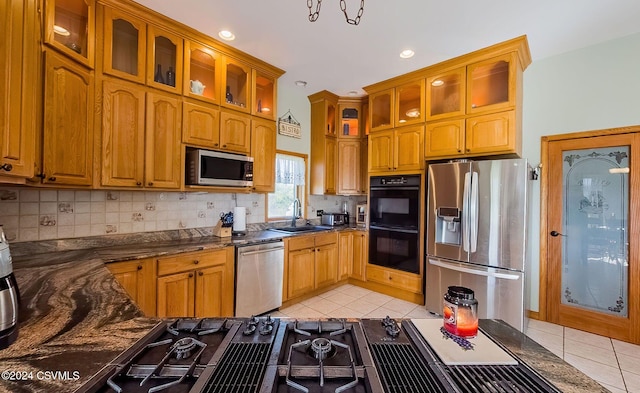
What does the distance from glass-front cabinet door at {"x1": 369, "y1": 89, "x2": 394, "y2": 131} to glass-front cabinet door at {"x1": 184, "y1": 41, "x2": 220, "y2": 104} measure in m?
2.14

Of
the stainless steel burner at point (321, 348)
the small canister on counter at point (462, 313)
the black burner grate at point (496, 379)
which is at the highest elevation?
the small canister on counter at point (462, 313)

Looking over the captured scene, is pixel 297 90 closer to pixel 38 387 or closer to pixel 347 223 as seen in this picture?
pixel 347 223

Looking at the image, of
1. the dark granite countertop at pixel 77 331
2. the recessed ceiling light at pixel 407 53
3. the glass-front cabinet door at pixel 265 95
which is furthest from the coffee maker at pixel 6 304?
the recessed ceiling light at pixel 407 53

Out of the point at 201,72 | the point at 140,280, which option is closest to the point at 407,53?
the point at 201,72

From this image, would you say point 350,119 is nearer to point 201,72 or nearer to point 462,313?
point 201,72

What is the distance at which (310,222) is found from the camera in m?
4.32

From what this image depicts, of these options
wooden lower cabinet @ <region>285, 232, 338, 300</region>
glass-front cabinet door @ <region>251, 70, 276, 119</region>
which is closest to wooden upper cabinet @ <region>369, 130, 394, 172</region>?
wooden lower cabinet @ <region>285, 232, 338, 300</region>

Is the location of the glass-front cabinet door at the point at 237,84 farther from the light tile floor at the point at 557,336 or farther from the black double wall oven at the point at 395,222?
the light tile floor at the point at 557,336

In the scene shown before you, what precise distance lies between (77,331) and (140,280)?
1337 millimetres

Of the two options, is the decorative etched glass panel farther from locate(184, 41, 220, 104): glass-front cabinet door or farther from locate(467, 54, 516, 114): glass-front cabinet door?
locate(184, 41, 220, 104): glass-front cabinet door

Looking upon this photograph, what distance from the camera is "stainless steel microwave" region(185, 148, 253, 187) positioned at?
264cm

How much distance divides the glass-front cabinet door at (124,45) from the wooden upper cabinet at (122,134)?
0.11 m

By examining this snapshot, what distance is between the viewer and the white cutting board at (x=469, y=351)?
0.79 metres

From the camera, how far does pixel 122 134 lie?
88.6 inches
